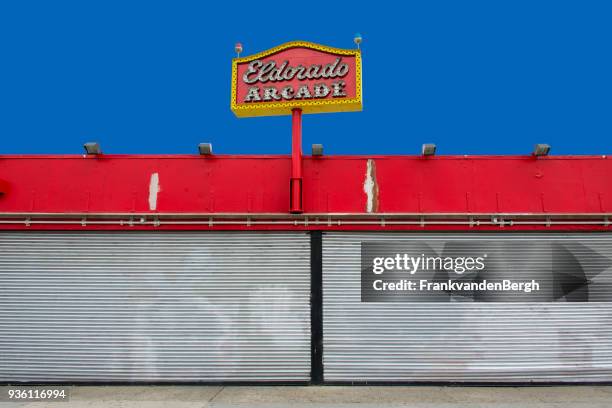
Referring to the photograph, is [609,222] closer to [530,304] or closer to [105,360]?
[530,304]

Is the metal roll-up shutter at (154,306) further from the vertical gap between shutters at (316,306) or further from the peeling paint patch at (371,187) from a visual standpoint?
the peeling paint patch at (371,187)

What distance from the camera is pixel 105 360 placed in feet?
35.9

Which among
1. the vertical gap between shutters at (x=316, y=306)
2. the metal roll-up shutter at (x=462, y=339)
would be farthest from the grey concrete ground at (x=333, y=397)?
the vertical gap between shutters at (x=316, y=306)

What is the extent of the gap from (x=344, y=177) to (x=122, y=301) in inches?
243

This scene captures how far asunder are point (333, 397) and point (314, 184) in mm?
4918

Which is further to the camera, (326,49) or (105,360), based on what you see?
(326,49)

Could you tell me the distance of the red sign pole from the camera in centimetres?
1095

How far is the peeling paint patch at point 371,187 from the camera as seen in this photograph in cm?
1127

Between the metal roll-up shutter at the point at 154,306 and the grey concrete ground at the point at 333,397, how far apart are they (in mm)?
449

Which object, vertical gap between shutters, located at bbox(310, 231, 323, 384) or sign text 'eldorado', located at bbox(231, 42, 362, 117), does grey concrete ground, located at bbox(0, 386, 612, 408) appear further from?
sign text 'eldorado', located at bbox(231, 42, 362, 117)

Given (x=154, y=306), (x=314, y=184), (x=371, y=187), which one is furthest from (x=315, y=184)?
(x=154, y=306)

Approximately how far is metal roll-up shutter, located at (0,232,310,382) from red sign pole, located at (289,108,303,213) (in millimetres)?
835

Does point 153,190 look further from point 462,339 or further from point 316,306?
point 462,339

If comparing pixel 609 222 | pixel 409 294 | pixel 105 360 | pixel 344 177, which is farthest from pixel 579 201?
pixel 105 360
